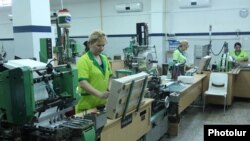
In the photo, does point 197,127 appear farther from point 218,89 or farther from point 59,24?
point 59,24

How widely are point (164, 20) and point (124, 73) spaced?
5103 millimetres

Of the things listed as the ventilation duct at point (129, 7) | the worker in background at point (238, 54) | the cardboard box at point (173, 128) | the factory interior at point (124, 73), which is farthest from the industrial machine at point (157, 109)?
the ventilation duct at point (129, 7)

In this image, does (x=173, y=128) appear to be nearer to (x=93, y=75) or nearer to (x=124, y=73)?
(x=124, y=73)

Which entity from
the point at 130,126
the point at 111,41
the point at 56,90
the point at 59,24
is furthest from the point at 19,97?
the point at 111,41

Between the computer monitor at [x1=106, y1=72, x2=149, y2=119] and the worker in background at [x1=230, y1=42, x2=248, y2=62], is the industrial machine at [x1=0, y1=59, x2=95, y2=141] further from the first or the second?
the worker in background at [x1=230, y1=42, x2=248, y2=62]

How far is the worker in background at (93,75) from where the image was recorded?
2732 millimetres

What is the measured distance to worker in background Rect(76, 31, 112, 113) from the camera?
2732mm

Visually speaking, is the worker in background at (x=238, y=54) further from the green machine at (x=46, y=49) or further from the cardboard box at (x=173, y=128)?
the green machine at (x=46, y=49)

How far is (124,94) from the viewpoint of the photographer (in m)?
2.56

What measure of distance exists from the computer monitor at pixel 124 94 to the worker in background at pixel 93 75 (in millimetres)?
208

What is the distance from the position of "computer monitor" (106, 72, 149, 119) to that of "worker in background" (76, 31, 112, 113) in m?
0.21

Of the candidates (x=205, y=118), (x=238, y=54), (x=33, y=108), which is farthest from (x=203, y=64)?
(x=33, y=108)

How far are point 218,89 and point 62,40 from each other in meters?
3.34

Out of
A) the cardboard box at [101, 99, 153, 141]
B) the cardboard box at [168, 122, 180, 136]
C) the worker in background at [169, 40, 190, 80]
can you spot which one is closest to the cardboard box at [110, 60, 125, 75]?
the worker in background at [169, 40, 190, 80]
